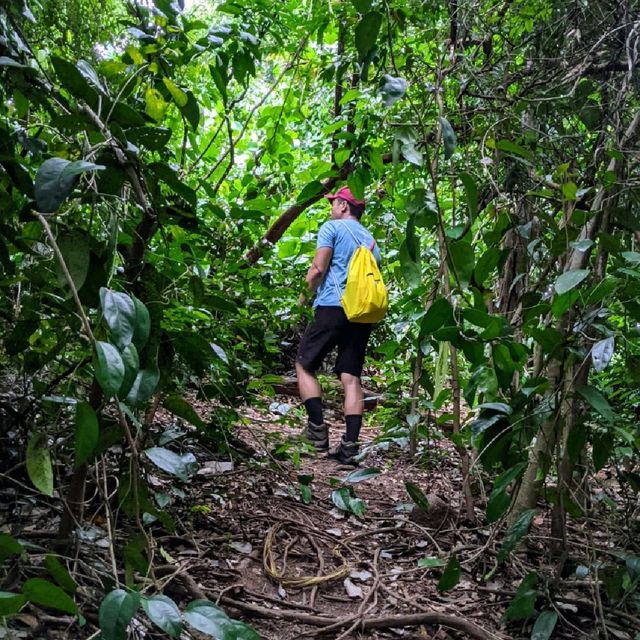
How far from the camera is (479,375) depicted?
1.68 m

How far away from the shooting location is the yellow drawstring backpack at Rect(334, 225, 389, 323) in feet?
11.0

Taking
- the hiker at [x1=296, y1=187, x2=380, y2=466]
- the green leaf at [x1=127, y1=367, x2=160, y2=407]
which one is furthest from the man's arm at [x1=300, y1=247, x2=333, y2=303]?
the green leaf at [x1=127, y1=367, x2=160, y2=407]

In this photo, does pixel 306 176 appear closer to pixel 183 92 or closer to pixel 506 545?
pixel 183 92

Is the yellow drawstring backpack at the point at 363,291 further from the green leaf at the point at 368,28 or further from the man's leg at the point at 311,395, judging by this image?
the green leaf at the point at 368,28

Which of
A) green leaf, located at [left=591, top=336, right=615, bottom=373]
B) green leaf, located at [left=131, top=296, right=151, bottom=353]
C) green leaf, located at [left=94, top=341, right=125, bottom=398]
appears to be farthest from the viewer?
green leaf, located at [left=591, top=336, right=615, bottom=373]

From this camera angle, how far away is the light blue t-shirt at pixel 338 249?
3525 millimetres

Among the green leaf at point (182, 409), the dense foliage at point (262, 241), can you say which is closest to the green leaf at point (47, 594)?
the dense foliage at point (262, 241)

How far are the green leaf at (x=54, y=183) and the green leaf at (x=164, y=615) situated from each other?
595 millimetres

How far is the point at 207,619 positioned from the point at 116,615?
0.52 ft

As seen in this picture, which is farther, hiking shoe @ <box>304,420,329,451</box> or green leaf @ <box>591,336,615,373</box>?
hiking shoe @ <box>304,420,329,451</box>

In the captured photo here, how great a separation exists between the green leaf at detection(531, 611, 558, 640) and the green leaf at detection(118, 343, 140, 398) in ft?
4.39

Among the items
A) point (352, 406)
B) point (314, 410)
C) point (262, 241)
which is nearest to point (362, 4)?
point (262, 241)

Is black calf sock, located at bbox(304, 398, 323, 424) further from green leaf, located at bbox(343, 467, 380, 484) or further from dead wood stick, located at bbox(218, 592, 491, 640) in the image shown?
dead wood stick, located at bbox(218, 592, 491, 640)

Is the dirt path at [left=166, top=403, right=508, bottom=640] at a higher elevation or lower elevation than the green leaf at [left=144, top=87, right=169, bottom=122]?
lower
